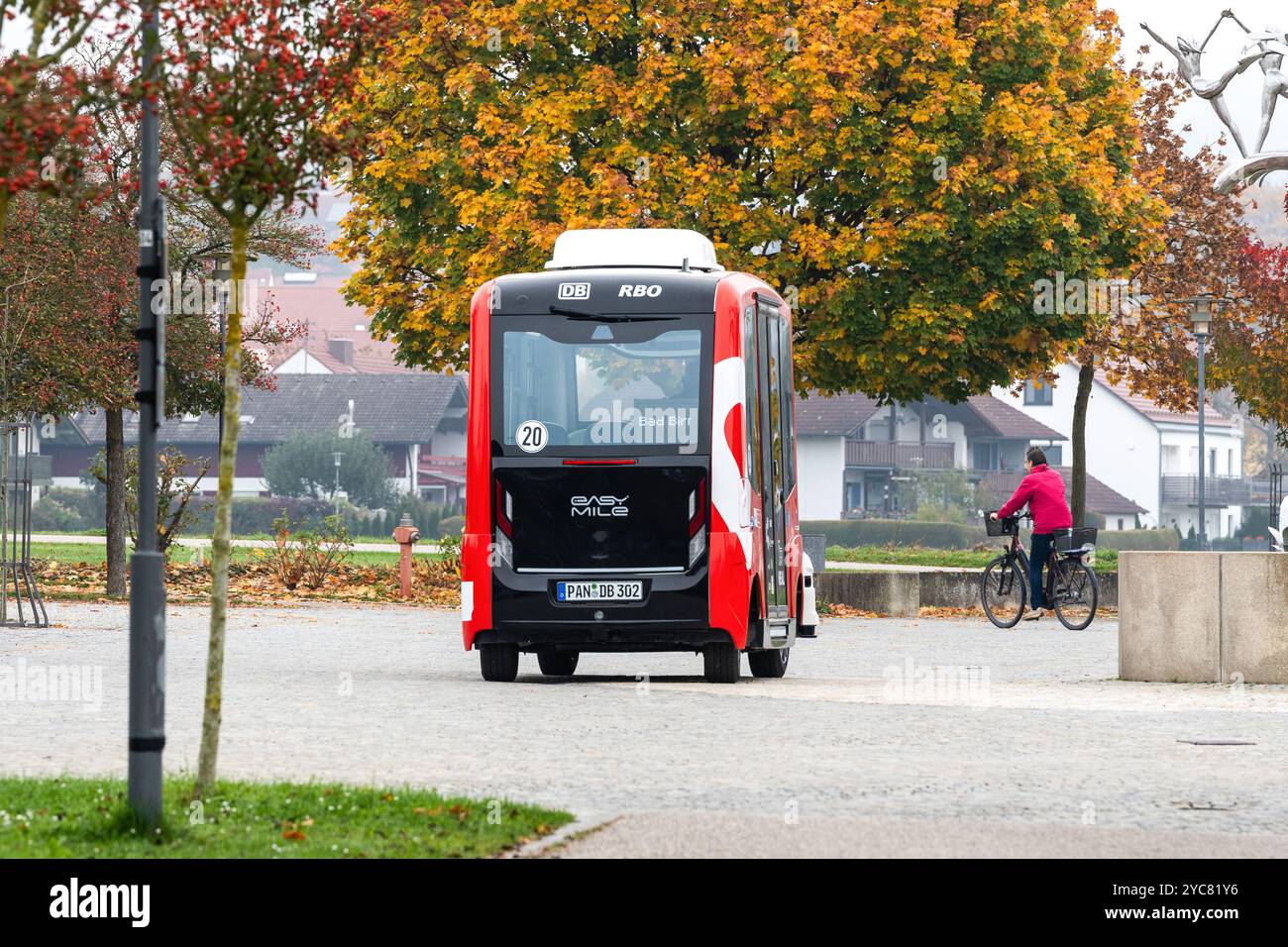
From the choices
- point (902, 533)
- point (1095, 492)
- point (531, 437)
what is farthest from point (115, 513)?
point (1095, 492)

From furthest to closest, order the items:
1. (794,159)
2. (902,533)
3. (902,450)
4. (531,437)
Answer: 1. (902,450)
2. (902,533)
3. (794,159)
4. (531,437)

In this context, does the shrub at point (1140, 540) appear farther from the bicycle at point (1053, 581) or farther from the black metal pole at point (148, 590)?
the black metal pole at point (148, 590)

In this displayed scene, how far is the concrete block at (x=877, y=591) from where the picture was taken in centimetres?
3062

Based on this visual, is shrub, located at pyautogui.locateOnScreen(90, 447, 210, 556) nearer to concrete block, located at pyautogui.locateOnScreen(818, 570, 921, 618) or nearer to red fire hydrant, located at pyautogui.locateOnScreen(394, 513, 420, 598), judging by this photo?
red fire hydrant, located at pyautogui.locateOnScreen(394, 513, 420, 598)

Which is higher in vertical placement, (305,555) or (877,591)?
(305,555)

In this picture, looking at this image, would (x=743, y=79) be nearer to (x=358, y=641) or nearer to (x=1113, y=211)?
(x=1113, y=211)

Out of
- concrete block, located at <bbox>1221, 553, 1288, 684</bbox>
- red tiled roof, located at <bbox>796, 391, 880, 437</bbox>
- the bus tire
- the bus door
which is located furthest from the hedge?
concrete block, located at <bbox>1221, 553, 1288, 684</bbox>

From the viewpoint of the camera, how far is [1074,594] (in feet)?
85.0

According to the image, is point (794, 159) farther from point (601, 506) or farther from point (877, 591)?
point (601, 506)

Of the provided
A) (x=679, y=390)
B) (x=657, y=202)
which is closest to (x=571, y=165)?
(x=657, y=202)

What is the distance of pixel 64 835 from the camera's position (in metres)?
8.35

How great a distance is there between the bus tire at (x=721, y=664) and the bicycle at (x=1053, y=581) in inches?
355

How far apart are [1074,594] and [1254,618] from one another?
8950mm
